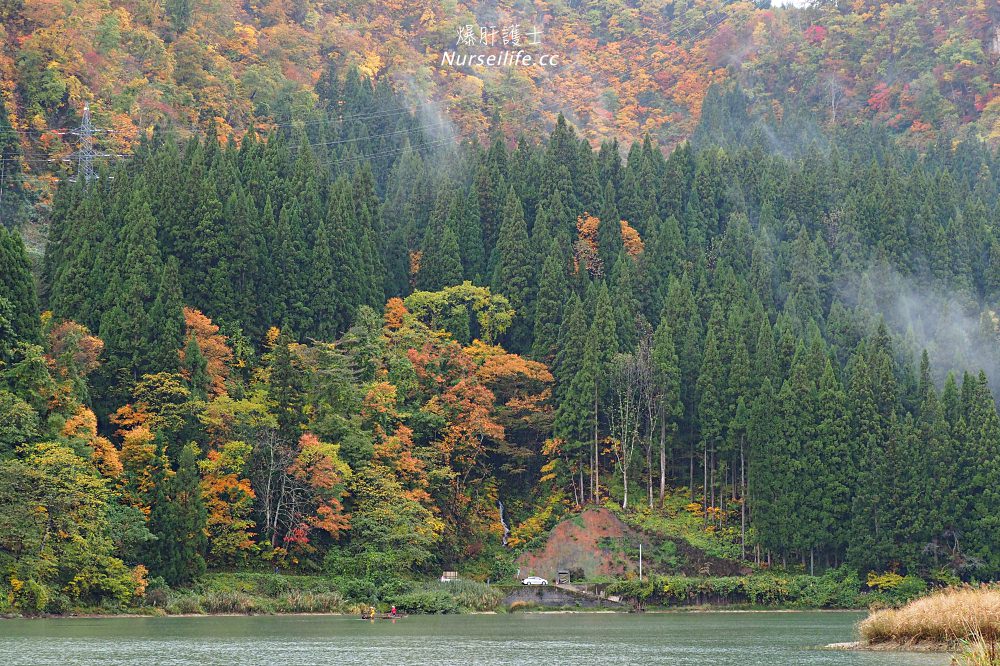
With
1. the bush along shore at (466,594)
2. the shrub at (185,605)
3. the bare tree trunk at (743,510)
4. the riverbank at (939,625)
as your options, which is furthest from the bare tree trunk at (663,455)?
the riverbank at (939,625)

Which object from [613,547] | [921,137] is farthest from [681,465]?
[921,137]

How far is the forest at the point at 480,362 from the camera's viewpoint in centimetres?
7988

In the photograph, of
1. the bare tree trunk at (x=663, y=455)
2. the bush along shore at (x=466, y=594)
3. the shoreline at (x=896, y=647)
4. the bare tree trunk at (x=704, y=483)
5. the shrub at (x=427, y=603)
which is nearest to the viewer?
the shoreline at (x=896, y=647)

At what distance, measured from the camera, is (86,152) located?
10825 cm

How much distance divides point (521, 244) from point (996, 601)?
6794cm

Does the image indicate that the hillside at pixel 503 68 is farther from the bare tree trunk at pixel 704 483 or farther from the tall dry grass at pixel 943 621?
the tall dry grass at pixel 943 621

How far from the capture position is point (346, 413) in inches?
3607

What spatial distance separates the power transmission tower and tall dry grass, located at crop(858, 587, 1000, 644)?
228 ft

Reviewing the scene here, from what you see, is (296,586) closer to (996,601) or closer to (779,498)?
(779,498)

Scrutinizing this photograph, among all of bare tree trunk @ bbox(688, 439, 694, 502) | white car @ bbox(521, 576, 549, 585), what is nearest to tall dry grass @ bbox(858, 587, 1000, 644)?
white car @ bbox(521, 576, 549, 585)

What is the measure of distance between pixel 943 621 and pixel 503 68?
12742cm

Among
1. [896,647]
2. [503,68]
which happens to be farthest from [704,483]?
[503,68]

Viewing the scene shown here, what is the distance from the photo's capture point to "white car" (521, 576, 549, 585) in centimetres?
8570

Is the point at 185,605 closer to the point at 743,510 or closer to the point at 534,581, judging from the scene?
the point at 534,581
